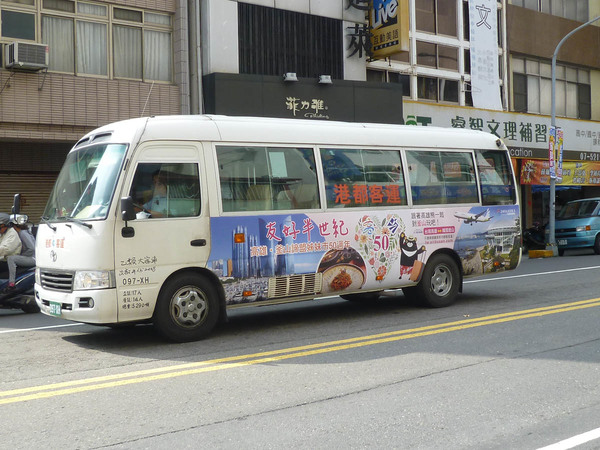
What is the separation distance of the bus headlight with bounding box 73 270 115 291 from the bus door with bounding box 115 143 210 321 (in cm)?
8

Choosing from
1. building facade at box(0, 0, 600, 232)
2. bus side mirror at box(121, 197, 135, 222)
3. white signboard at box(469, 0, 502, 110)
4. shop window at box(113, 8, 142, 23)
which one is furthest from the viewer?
white signboard at box(469, 0, 502, 110)

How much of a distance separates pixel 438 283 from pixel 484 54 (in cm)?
1945

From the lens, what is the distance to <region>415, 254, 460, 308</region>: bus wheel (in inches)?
418

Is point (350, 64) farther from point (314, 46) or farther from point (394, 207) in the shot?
point (394, 207)

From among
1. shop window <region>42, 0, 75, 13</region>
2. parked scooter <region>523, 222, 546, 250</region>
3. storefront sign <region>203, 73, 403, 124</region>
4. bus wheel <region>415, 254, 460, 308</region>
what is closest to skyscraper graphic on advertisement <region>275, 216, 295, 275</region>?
bus wheel <region>415, 254, 460, 308</region>

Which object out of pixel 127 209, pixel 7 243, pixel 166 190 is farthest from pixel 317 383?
pixel 7 243

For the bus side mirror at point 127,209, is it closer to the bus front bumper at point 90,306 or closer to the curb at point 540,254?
the bus front bumper at point 90,306

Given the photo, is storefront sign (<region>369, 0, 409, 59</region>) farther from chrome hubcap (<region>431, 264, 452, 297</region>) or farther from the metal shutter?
chrome hubcap (<region>431, 264, 452, 297</region>)

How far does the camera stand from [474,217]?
11203mm

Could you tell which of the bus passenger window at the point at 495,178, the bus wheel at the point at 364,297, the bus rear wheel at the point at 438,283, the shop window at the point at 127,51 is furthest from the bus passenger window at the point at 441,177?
the shop window at the point at 127,51

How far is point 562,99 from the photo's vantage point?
32.1 meters

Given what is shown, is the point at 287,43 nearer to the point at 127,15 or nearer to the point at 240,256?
the point at 127,15

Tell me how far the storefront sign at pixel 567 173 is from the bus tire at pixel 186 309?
75.1ft

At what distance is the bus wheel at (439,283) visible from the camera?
10.6 m
